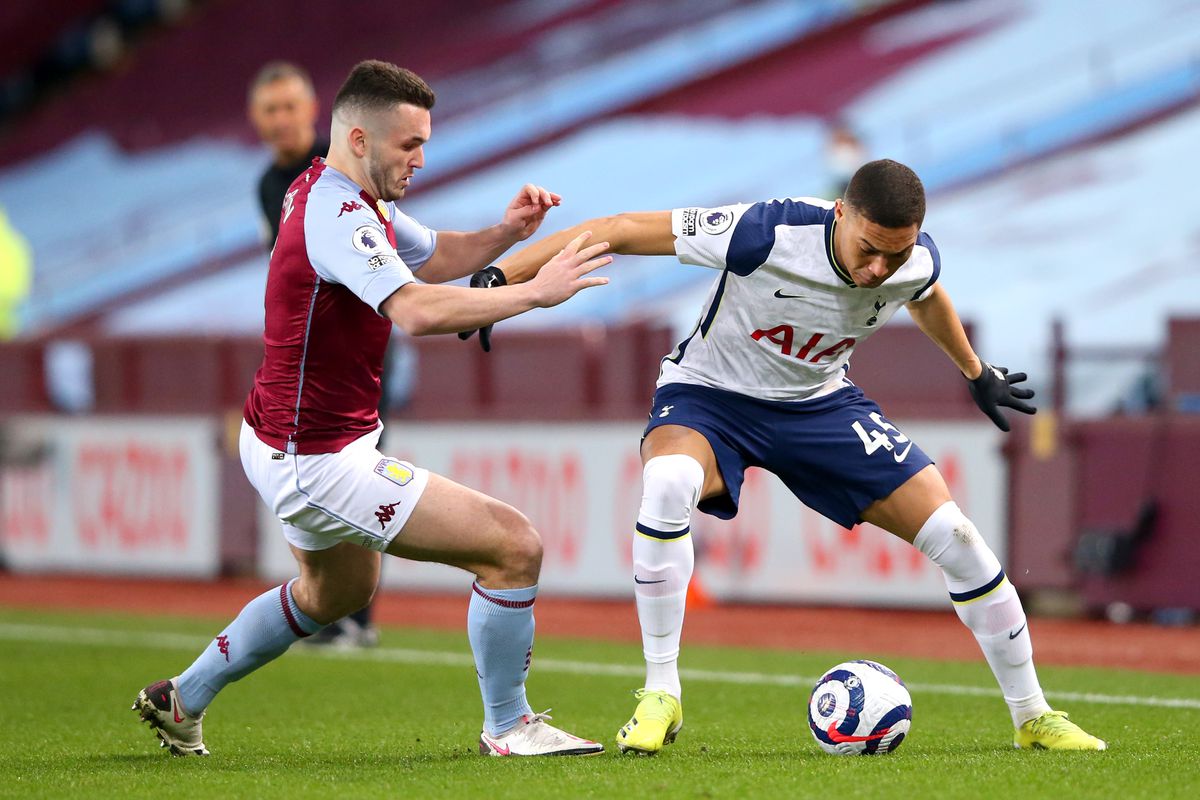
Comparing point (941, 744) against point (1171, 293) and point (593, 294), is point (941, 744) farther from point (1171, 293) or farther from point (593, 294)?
point (593, 294)

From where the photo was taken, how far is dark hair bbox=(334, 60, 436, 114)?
503 centimetres

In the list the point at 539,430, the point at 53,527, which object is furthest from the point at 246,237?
the point at 539,430

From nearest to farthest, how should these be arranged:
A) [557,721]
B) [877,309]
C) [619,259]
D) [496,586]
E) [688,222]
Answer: [496,586] < [688,222] < [877,309] < [557,721] < [619,259]

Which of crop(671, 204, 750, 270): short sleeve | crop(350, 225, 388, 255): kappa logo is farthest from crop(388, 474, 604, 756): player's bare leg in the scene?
crop(671, 204, 750, 270): short sleeve

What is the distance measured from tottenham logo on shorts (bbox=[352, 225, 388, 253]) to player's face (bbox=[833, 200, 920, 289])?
4.90 ft

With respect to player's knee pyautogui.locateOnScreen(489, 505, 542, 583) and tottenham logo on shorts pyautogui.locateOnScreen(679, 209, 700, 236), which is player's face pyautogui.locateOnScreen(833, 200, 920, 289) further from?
player's knee pyautogui.locateOnScreen(489, 505, 542, 583)

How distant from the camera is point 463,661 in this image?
8688mm

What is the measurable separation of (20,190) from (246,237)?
5.03 meters

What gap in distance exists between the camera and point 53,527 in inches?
526

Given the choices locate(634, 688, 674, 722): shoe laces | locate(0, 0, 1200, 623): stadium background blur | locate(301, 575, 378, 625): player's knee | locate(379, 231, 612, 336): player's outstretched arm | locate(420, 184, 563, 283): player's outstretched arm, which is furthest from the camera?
locate(0, 0, 1200, 623): stadium background blur

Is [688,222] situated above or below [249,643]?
above

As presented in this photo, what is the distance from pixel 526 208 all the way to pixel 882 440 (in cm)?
142

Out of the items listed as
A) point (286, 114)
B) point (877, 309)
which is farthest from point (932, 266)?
point (286, 114)

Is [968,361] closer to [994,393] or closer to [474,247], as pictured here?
[994,393]
